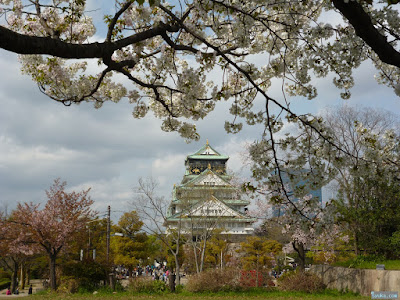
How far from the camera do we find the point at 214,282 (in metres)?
16.1

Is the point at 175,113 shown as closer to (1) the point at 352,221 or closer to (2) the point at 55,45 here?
(2) the point at 55,45

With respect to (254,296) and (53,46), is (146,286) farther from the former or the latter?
(53,46)

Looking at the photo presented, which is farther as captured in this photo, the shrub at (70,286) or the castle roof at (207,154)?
the castle roof at (207,154)

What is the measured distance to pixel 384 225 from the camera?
15.4 m

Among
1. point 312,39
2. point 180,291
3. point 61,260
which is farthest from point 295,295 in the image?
point 61,260

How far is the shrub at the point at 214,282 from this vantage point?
631 inches

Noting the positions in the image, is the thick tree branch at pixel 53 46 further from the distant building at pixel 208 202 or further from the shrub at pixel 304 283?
the shrub at pixel 304 283

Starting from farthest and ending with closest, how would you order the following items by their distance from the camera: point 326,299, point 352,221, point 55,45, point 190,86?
1. point 352,221
2. point 326,299
3. point 190,86
4. point 55,45

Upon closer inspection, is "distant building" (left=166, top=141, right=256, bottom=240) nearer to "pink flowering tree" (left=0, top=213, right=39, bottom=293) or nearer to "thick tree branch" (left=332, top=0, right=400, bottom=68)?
"thick tree branch" (left=332, top=0, right=400, bottom=68)

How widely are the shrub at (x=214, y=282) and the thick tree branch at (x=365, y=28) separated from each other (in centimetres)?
1382

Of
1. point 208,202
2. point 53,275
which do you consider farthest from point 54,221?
point 208,202

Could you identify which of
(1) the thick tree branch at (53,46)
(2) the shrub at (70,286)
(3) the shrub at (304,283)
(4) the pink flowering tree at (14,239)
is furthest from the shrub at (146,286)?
(1) the thick tree branch at (53,46)

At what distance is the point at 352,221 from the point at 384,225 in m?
1.24

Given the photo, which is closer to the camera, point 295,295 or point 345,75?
point 345,75
